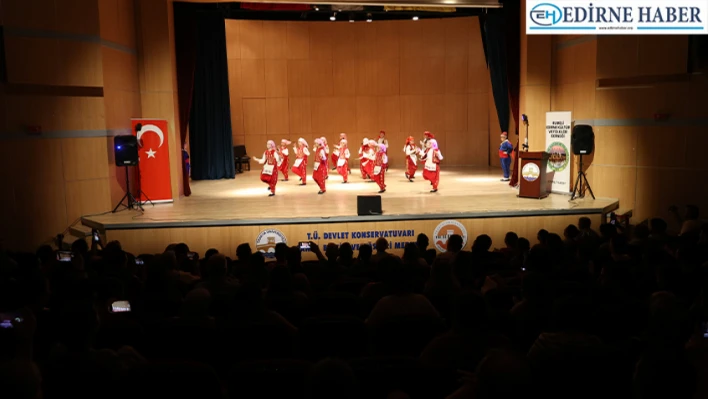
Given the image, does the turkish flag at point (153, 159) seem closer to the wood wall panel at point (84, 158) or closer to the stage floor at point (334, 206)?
the stage floor at point (334, 206)

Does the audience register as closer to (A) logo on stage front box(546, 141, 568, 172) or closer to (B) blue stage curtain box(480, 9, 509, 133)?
(A) logo on stage front box(546, 141, 568, 172)

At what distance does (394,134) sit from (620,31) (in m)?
13.0

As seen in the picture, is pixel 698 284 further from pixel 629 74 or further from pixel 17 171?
pixel 17 171

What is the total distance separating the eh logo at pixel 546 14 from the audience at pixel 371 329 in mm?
3238

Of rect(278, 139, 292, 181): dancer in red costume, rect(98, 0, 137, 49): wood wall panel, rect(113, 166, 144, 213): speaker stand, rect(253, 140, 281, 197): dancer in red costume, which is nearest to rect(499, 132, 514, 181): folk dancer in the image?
rect(278, 139, 292, 181): dancer in red costume

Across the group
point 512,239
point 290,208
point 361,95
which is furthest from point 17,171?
point 361,95

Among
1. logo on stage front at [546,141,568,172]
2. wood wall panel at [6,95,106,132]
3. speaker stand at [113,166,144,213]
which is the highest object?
wood wall panel at [6,95,106,132]

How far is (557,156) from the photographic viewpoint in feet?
40.3

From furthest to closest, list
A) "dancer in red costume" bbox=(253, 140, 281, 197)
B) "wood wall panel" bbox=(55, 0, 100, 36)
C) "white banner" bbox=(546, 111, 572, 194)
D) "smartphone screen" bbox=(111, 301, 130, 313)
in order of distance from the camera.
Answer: "dancer in red costume" bbox=(253, 140, 281, 197)
"white banner" bbox=(546, 111, 572, 194)
"wood wall panel" bbox=(55, 0, 100, 36)
"smartphone screen" bbox=(111, 301, 130, 313)

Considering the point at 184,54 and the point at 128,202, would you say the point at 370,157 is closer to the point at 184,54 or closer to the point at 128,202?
the point at 184,54

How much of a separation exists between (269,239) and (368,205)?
5.34ft

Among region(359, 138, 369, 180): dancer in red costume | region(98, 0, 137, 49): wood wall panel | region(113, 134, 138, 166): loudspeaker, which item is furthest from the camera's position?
region(359, 138, 369, 180): dancer in red costume

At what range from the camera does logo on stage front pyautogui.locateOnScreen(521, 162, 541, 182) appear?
11484mm

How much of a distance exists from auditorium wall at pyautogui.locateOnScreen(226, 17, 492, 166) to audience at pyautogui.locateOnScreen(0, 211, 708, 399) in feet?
47.8
